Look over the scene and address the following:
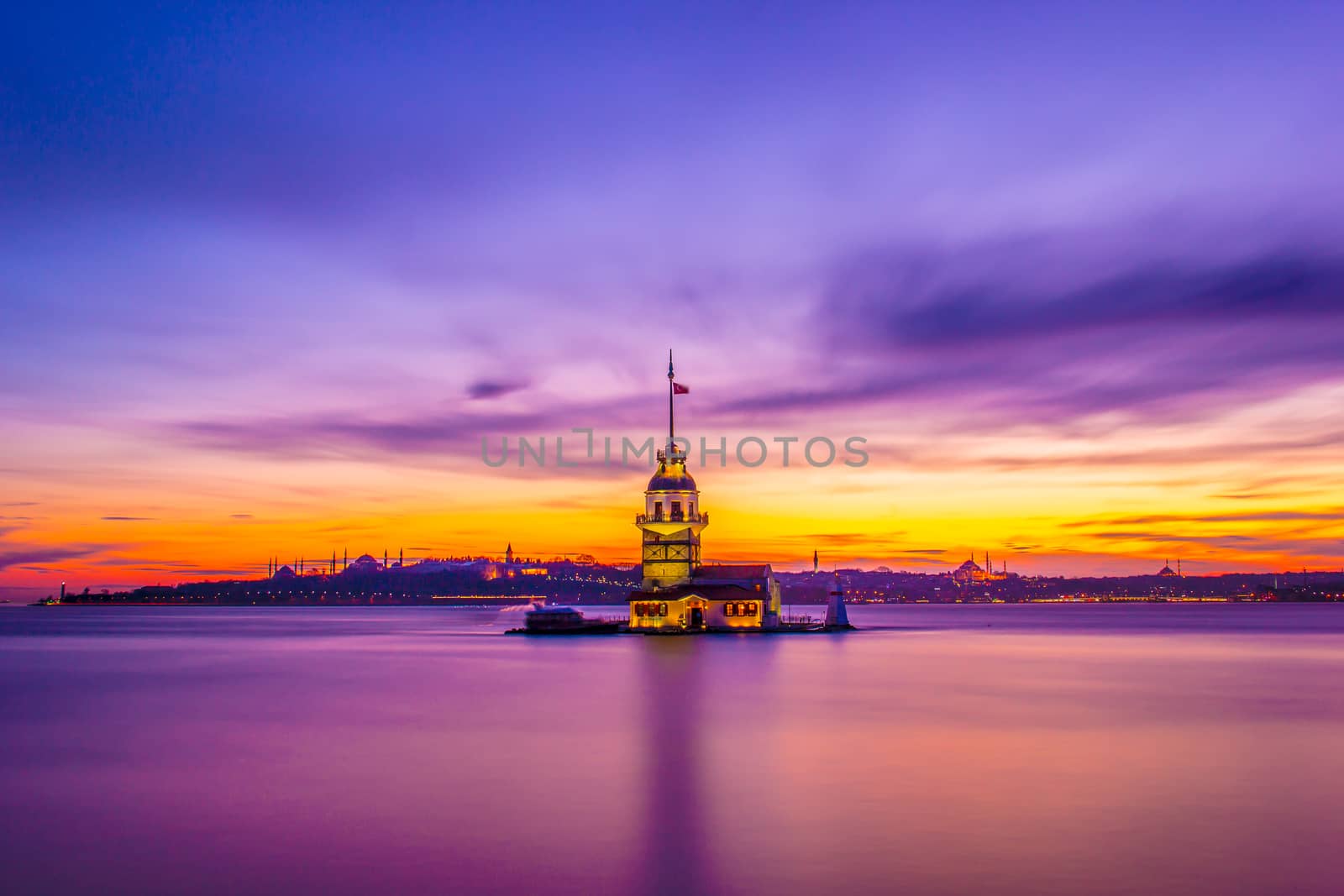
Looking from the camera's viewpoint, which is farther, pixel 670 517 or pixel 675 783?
pixel 670 517

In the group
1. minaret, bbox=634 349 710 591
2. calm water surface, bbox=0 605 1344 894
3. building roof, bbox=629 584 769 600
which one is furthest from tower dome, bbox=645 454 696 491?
calm water surface, bbox=0 605 1344 894

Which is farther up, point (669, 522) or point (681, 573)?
point (669, 522)

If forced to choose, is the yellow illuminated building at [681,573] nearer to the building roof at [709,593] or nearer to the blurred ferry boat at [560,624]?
the building roof at [709,593]

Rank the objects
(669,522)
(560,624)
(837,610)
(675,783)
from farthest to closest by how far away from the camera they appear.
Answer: (837,610) → (560,624) → (669,522) → (675,783)

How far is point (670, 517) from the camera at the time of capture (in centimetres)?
7619

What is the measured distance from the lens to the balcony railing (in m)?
76.0

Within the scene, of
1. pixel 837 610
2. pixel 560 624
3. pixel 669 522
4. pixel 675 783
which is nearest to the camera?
pixel 675 783

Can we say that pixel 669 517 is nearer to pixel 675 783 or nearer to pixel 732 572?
pixel 732 572

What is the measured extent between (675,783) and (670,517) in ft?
166

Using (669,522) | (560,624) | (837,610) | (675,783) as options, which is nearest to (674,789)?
(675,783)

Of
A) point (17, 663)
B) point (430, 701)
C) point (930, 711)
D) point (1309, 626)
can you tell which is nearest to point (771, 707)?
point (930, 711)

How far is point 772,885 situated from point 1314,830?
10.6 metres

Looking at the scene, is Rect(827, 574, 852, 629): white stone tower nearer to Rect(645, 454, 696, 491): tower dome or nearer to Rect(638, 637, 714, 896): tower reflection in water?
Rect(645, 454, 696, 491): tower dome

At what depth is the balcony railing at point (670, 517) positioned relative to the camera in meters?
76.0
